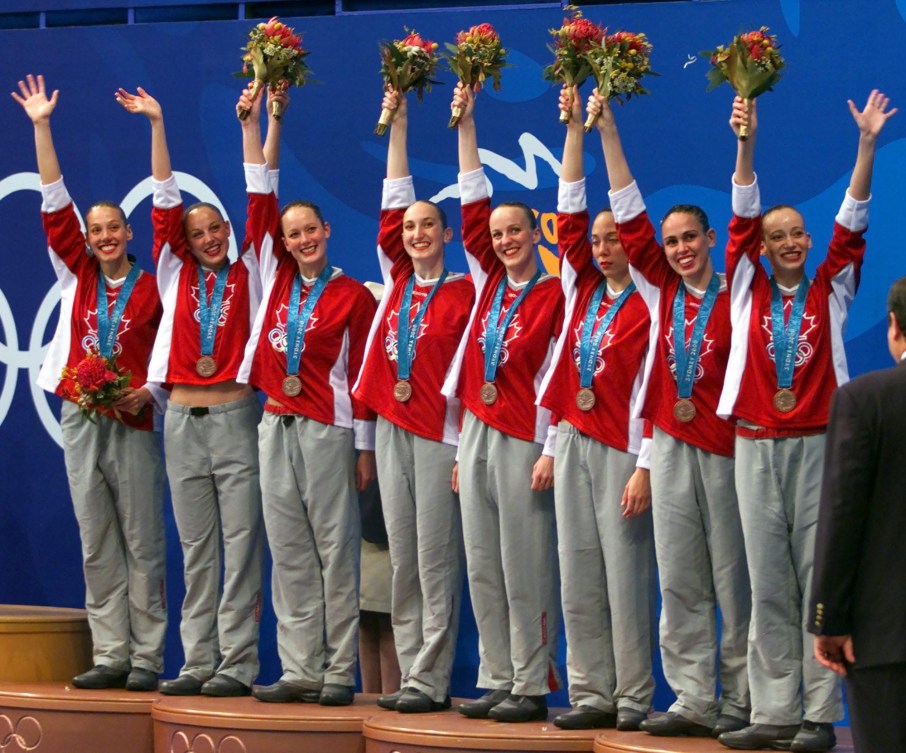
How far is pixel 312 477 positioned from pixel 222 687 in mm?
805

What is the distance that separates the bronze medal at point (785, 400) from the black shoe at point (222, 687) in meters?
2.15

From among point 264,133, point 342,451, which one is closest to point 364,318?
point 342,451

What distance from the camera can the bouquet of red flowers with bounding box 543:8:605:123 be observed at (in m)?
4.95

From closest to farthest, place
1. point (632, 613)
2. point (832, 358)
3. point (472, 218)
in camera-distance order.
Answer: point (832, 358)
point (632, 613)
point (472, 218)

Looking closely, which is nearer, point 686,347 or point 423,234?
point 686,347

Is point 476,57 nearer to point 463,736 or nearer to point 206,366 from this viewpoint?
point 206,366

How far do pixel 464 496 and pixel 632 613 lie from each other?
0.65 meters

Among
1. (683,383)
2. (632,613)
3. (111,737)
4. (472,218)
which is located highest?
(472,218)

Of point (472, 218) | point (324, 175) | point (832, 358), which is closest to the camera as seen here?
point (832, 358)

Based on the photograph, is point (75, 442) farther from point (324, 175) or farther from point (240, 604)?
point (324, 175)

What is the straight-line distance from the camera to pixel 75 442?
228 inches

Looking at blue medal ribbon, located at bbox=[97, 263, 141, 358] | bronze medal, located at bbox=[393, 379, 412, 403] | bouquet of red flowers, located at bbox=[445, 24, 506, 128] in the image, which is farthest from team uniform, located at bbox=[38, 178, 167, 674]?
bouquet of red flowers, located at bbox=[445, 24, 506, 128]

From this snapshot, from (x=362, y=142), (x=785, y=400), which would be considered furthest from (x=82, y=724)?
(x=785, y=400)

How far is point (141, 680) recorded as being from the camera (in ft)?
18.8
